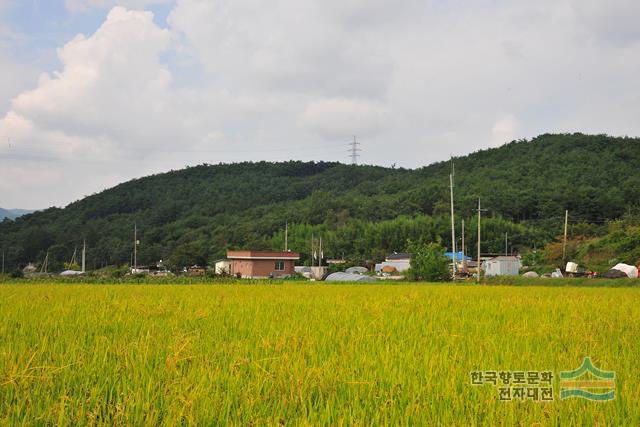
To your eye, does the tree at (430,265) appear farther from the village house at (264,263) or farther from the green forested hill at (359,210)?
the green forested hill at (359,210)

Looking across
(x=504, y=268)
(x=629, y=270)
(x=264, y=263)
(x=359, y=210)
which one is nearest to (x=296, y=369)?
(x=629, y=270)

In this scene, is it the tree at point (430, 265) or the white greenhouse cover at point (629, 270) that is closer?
the white greenhouse cover at point (629, 270)

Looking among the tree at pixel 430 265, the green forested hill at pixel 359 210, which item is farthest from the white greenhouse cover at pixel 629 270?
the green forested hill at pixel 359 210

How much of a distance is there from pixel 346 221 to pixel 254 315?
6152 centimetres

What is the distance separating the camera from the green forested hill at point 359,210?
186 ft

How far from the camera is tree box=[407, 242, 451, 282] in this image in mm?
31094

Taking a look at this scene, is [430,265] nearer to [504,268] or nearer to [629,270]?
[504,268]

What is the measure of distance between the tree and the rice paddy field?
25.3 m

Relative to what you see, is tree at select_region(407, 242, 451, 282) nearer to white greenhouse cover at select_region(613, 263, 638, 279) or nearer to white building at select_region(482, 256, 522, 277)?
white building at select_region(482, 256, 522, 277)

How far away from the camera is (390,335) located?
16.0ft

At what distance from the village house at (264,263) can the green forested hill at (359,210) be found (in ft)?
39.1

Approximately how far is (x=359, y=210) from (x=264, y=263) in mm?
30185

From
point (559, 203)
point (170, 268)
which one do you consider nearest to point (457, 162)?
point (559, 203)

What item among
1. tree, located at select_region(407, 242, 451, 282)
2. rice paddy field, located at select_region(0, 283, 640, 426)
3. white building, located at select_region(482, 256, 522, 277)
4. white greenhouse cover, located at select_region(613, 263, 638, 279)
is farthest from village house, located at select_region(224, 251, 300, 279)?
rice paddy field, located at select_region(0, 283, 640, 426)
